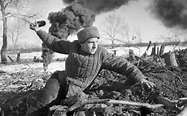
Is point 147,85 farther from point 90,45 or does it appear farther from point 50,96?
point 50,96

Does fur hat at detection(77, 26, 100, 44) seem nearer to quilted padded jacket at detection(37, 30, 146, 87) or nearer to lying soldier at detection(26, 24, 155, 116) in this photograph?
lying soldier at detection(26, 24, 155, 116)

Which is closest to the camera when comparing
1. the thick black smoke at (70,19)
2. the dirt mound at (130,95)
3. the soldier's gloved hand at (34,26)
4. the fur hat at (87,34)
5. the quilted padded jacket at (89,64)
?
the dirt mound at (130,95)

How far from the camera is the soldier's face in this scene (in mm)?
2543

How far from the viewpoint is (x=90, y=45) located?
2.55m

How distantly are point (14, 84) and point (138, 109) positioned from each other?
431cm

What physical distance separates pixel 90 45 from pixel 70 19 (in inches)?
582

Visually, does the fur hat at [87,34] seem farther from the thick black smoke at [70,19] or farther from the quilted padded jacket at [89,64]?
the thick black smoke at [70,19]

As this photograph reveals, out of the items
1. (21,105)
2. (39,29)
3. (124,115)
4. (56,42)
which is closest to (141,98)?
(124,115)

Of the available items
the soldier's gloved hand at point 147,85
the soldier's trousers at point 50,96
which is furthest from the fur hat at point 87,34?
the soldier's gloved hand at point 147,85

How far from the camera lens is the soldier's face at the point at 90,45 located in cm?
254

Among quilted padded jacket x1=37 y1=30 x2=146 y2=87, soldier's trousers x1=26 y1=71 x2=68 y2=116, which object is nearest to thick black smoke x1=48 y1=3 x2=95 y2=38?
soldier's trousers x1=26 y1=71 x2=68 y2=116

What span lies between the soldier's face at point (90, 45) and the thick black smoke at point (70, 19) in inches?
538

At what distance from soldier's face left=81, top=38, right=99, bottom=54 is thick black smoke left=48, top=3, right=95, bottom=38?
44.8 feet

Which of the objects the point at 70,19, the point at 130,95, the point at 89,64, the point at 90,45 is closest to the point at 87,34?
the point at 90,45
